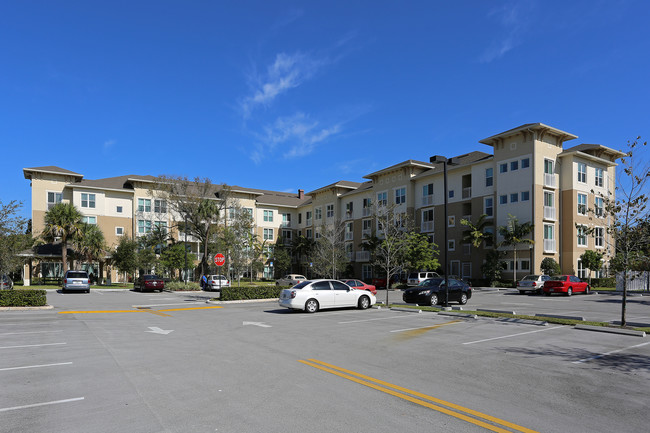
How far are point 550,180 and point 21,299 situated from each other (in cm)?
4003

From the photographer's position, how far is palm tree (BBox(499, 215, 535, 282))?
1519 inches

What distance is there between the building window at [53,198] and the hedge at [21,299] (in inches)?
1414

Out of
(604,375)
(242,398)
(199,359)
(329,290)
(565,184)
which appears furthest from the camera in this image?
(565,184)

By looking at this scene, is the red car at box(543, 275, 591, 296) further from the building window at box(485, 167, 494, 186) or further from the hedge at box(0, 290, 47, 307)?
the hedge at box(0, 290, 47, 307)

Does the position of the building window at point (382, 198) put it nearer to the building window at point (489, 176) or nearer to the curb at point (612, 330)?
the building window at point (489, 176)

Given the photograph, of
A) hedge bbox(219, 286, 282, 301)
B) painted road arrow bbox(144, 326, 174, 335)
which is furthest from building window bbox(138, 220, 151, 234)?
painted road arrow bbox(144, 326, 174, 335)

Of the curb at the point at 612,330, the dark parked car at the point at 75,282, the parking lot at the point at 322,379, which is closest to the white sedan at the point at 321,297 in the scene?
the parking lot at the point at 322,379

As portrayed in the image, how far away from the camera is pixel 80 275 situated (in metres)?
37.3

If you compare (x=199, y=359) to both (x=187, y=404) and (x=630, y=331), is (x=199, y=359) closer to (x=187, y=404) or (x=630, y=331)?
(x=187, y=404)

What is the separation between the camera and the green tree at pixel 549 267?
128 feet

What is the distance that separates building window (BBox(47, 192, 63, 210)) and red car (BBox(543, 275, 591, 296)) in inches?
2074

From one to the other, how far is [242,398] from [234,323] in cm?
1053

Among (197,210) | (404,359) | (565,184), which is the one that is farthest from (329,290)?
(197,210)

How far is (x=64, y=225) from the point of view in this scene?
46.7m
